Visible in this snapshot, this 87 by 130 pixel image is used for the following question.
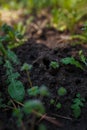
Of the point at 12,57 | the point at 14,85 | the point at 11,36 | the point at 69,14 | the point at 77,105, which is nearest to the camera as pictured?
the point at 77,105

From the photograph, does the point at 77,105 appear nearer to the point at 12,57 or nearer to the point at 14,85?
the point at 14,85

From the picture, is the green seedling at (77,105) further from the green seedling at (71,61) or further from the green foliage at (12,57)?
the green foliage at (12,57)

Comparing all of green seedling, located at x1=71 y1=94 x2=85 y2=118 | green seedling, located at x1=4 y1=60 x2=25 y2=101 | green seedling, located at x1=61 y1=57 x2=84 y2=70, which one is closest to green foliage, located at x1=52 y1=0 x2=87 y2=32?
green seedling, located at x1=61 y1=57 x2=84 y2=70

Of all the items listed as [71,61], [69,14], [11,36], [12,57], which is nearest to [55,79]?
[71,61]

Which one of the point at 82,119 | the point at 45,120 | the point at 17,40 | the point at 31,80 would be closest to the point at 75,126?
the point at 82,119

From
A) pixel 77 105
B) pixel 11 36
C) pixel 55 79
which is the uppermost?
pixel 11 36

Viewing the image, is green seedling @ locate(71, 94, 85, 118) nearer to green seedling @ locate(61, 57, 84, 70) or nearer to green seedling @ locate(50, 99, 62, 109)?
green seedling @ locate(50, 99, 62, 109)
